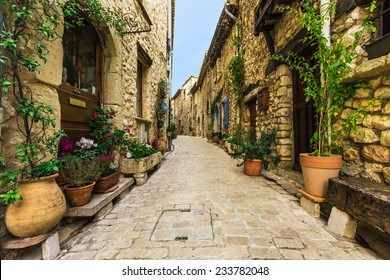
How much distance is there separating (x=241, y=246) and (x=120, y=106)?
9.43 feet

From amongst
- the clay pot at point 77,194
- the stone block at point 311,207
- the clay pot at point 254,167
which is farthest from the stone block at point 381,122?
the clay pot at point 77,194

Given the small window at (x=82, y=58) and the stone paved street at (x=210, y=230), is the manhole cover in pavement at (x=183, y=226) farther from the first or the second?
→ the small window at (x=82, y=58)

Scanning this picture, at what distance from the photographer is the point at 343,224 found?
159cm

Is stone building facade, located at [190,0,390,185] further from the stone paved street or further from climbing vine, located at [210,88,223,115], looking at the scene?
climbing vine, located at [210,88,223,115]

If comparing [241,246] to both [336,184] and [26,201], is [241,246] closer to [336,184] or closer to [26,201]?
[336,184]

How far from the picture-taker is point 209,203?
227 centimetres

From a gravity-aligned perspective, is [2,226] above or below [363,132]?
below

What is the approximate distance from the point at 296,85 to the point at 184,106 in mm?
22109

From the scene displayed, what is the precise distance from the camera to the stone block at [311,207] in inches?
75.7

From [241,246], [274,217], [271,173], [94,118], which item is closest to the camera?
[241,246]

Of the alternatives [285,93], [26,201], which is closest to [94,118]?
[26,201]

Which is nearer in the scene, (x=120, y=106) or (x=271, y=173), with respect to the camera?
(x=120, y=106)

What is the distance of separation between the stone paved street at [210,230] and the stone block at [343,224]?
90 millimetres

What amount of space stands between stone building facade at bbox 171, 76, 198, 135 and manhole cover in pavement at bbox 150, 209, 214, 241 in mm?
18557
